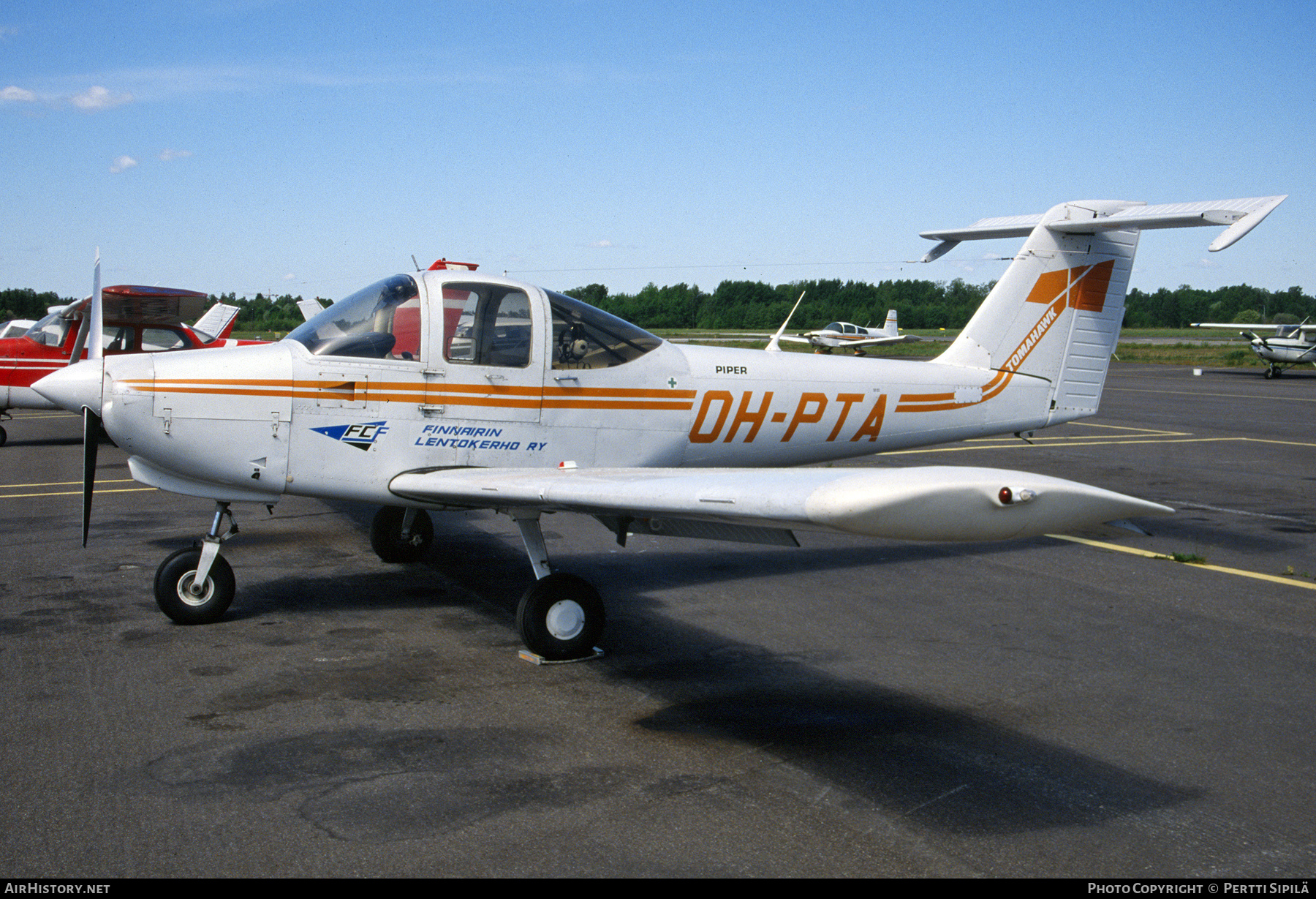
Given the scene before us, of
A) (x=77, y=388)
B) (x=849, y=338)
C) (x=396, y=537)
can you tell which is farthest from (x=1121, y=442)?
(x=849, y=338)

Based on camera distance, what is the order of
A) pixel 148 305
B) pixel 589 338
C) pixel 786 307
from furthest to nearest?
1. pixel 786 307
2. pixel 148 305
3. pixel 589 338

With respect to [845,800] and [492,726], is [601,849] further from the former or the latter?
[492,726]

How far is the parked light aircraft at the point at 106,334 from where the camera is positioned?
15156 millimetres

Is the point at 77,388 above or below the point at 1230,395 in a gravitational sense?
below

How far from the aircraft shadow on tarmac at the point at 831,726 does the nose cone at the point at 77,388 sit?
1703 mm

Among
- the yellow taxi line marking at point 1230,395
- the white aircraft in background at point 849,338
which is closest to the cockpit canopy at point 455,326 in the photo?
the yellow taxi line marking at point 1230,395

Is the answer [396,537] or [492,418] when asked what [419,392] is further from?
[396,537]

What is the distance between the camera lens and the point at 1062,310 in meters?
8.98

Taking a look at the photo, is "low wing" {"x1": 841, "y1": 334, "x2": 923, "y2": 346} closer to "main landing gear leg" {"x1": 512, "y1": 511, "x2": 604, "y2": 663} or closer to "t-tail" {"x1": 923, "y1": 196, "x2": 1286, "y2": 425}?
"t-tail" {"x1": 923, "y1": 196, "x2": 1286, "y2": 425}

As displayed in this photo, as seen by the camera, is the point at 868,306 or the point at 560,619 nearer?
the point at 560,619

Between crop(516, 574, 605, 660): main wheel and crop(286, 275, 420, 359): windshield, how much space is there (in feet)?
5.78

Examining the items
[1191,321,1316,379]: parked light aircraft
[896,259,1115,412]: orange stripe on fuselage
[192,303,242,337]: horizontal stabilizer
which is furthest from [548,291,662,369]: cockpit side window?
[1191,321,1316,379]: parked light aircraft

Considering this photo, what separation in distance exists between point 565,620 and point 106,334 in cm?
1489
